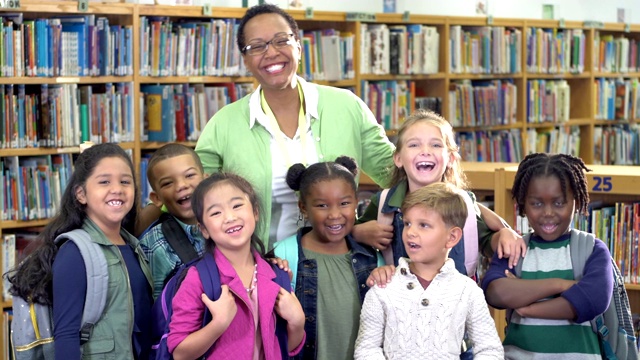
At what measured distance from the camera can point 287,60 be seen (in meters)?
3.03

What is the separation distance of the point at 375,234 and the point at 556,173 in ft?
1.91

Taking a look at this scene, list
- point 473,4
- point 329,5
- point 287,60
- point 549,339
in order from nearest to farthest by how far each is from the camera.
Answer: point 549,339 < point 287,60 < point 329,5 < point 473,4

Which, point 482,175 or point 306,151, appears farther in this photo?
point 482,175

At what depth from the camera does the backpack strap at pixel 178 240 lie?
2.79m

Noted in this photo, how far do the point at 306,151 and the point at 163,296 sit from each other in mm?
791

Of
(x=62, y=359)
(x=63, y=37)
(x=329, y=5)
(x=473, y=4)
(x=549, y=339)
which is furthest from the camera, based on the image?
(x=473, y=4)

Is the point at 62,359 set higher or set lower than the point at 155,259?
lower

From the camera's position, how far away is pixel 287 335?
2551 mm

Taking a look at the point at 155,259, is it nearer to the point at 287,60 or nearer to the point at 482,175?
the point at 287,60

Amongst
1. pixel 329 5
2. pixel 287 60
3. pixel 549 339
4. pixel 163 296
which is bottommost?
pixel 549 339

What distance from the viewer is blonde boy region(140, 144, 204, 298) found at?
9.21 ft

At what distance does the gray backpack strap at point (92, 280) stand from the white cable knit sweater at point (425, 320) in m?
0.73

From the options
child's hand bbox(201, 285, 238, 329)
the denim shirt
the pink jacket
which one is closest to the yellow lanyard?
the denim shirt

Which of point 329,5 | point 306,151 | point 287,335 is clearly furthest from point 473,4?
point 287,335
